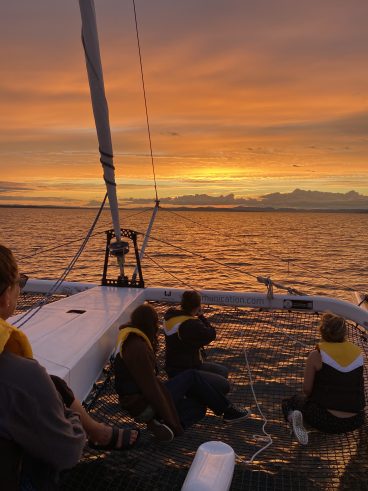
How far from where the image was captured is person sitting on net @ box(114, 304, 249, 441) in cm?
436

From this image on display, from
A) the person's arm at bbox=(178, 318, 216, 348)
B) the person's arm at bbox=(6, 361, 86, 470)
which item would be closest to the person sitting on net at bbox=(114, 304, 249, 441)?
the person's arm at bbox=(178, 318, 216, 348)

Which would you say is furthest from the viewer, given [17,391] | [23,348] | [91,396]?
[91,396]

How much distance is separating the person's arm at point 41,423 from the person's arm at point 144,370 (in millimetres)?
2120

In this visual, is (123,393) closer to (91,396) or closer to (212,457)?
(91,396)

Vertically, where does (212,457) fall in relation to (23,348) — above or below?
below

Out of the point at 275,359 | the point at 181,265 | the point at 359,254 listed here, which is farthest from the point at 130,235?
the point at 359,254

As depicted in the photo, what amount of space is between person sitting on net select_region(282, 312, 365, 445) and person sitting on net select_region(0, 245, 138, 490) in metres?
3.10

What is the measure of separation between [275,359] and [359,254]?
3508 centimetres

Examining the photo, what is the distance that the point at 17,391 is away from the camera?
1.99 meters

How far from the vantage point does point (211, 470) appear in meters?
2.52

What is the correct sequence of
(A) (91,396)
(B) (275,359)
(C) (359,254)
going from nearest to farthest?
(A) (91,396) → (B) (275,359) → (C) (359,254)

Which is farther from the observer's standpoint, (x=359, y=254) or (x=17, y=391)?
(x=359, y=254)

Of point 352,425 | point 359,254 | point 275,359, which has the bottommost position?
point 359,254

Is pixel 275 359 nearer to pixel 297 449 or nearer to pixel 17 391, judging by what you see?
pixel 297 449
